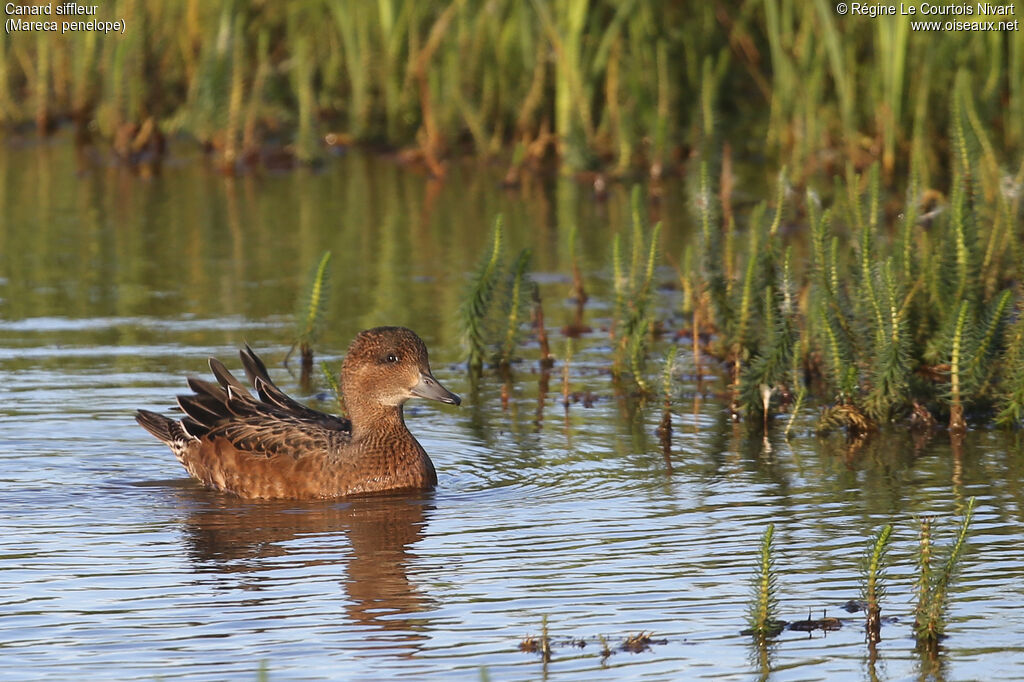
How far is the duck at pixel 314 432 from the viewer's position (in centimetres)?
785

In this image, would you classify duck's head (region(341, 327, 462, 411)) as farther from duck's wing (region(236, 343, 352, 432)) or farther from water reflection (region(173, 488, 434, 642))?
water reflection (region(173, 488, 434, 642))

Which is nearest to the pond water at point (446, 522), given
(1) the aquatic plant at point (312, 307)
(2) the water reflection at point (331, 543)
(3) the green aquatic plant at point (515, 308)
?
(2) the water reflection at point (331, 543)

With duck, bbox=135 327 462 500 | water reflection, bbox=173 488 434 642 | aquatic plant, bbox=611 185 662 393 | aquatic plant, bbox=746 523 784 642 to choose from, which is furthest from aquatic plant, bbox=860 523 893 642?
aquatic plant, bbox=611 185 662 393

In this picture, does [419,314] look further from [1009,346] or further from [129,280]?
[1009,346]

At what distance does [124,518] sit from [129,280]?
5030mm

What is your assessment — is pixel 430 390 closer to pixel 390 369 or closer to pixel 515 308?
pixel 390 369

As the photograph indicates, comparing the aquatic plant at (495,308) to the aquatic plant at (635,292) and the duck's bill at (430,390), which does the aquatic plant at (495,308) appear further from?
the duck's bill at (430,390)

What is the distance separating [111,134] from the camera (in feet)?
56.3

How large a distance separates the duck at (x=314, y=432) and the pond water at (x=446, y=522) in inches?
5.9

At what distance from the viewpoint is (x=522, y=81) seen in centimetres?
1605

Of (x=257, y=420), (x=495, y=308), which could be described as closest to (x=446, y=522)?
(x=257, y=420)

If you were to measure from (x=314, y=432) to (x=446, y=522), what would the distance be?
111 centimetres

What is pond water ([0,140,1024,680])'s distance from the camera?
5559mm

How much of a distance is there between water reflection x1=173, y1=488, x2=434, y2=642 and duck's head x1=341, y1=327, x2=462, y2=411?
0.57 m
